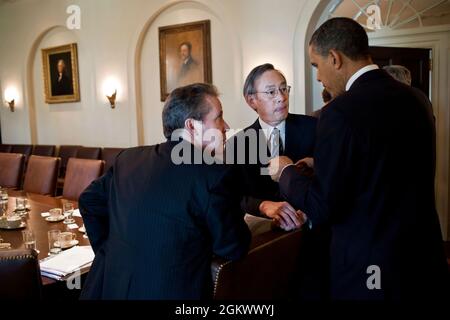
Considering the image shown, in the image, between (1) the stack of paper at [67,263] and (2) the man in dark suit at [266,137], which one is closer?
(1) the stack of paper at [67,263]

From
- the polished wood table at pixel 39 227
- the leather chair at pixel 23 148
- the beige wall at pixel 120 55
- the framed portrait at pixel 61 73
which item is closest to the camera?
the polished wood table at pixel 39 227

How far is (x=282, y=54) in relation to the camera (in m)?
4.52

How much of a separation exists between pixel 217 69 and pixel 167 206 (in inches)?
160

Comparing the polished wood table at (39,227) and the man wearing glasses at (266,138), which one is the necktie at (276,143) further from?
the polished wood table at (39,227)

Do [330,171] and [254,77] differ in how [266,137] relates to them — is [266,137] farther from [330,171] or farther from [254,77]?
[330,171]

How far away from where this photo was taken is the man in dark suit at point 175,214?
1280 mm

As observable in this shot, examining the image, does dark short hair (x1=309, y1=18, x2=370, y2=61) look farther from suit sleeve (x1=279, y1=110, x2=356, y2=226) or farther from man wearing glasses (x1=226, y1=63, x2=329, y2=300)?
man wearing glasses (x1=226, y1=63, x2=329, y2=300)

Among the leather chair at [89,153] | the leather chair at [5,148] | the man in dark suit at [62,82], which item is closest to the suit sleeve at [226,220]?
the leather chair at [89,153]

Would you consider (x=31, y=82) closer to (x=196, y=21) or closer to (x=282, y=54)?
(x=196, y=21)

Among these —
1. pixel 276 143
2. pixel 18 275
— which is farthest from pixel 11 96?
pixel 18 275

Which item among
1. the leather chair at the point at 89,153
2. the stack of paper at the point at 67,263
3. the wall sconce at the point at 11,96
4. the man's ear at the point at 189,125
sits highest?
the wall sconce at the point at 11,96

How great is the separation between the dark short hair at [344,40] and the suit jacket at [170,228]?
53 cm

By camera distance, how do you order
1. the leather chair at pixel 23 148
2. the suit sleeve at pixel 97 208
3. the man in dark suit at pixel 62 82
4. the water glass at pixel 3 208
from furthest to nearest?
the leather chair at pixel 23 148, the man in dark suit at pixel 62 82, the water glass at pixel 3 208, the suit sleeve at pixel 97 208

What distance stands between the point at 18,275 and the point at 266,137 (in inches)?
47.5
